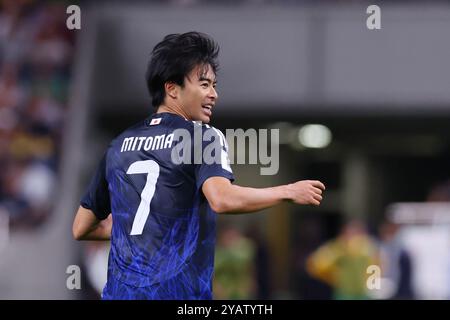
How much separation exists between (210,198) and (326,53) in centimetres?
1293

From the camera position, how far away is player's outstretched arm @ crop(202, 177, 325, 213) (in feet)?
14.8

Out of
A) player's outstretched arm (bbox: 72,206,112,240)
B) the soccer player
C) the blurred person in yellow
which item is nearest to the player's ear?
the soccer player

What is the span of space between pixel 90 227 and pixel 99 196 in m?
0.21

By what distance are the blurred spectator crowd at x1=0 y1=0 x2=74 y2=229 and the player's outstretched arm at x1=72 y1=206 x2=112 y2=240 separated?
10.2m

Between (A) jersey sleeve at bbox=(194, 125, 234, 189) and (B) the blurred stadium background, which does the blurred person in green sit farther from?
(A) jersey sleeve at bbox=(194, 125, 234, 189)

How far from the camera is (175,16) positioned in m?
17.0

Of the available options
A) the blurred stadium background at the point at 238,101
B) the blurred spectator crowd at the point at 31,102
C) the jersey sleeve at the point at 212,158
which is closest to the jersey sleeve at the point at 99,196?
the jersey sleeve at the point at 212,158

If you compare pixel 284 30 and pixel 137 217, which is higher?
pixel 284 30

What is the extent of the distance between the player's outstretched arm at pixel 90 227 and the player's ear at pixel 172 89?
2.47 feet

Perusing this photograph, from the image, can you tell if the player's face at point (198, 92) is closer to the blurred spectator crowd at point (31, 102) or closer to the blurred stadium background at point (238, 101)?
the blurred stadium background at point (238, 101)

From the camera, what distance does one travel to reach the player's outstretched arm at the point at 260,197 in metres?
4.50

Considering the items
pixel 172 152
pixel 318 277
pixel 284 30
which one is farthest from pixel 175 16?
pixel 172 152

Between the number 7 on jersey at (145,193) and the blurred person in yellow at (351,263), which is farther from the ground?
the number 7 on jersey at (145,193)
